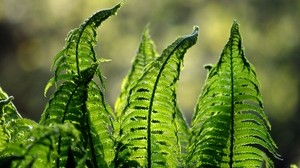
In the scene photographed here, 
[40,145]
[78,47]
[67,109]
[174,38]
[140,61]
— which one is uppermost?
[174,38]

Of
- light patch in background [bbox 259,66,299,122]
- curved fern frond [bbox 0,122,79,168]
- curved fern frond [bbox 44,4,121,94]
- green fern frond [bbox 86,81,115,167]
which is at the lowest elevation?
curved fern frond [bbox 0,122,79,168]

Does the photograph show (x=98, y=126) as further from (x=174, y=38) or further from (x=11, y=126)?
(x=174, y=38)

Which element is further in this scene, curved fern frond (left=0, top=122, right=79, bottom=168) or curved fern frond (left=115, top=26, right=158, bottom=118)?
curved fern frond (left=115, top=26, right=158, bottom=118)

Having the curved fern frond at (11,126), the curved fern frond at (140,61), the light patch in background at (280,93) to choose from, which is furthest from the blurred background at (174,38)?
the curved fern frond at (11,126)

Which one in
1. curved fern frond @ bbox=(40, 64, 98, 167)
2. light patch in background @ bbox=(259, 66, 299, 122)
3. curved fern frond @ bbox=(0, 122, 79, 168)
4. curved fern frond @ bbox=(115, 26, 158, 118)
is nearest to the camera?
curved fern frond @ bbox=(0, 122, 79, 168)

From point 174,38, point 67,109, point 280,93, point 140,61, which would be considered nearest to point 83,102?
point 67,109

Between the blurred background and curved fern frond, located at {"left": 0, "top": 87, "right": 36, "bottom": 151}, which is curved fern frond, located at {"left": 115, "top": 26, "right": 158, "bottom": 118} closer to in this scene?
curved fern frond, located at {"left": 0, "top": 87, "right": 36, "bottom": 151}

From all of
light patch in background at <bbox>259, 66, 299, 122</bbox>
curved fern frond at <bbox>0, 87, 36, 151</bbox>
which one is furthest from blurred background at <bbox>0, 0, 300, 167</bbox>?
curved fern frond at <bbox>0, 87, 36, 151</bbox>
